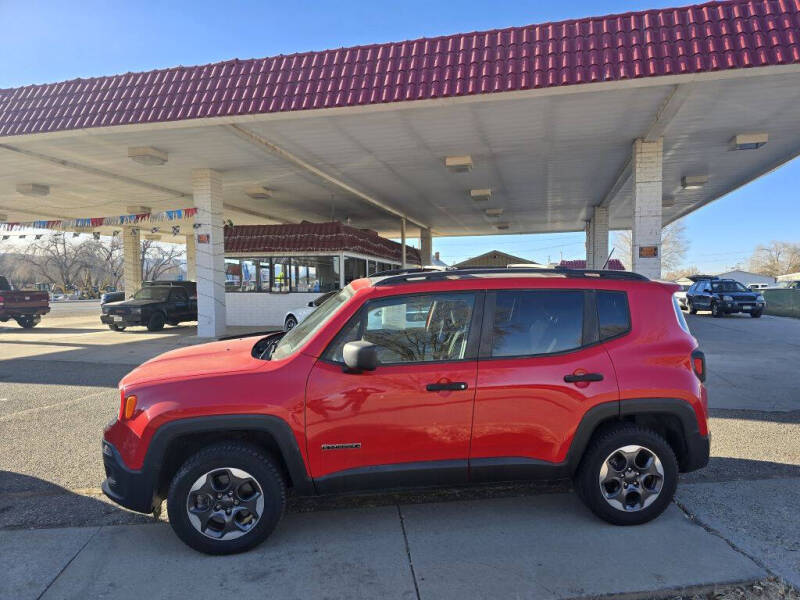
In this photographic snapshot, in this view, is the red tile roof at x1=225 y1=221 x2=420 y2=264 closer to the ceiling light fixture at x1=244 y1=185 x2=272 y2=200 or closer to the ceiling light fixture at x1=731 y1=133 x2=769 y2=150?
the ceiling light fixture at x1=244 y1=185 x2=272 y2=200

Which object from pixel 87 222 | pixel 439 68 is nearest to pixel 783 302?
pixel 439 68

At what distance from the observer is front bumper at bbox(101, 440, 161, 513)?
302 centimetres

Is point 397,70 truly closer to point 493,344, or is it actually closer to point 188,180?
point 493,344

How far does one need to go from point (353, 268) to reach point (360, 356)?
15.5 metres

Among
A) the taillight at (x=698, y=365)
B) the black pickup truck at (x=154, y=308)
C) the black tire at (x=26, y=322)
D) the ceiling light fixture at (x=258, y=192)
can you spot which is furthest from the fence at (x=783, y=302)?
the black tire at (x=26, y=322)

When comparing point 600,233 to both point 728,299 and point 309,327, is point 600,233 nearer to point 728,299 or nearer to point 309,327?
point 728,299

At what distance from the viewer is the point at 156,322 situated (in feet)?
56.0

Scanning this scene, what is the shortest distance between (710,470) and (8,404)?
857cm

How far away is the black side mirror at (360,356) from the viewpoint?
9.70 ft

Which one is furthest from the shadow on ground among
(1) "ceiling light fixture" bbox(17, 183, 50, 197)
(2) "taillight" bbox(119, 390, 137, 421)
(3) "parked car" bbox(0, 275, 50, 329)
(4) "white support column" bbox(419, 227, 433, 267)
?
(4) "white support column" bbox(419, 227, 433, 267)

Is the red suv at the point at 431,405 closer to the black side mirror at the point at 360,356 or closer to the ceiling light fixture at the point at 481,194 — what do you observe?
the black side mirror at the point at 360,356

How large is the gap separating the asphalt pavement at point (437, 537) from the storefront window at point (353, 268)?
41.6 ft

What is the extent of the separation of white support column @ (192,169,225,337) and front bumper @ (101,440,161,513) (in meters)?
11.2

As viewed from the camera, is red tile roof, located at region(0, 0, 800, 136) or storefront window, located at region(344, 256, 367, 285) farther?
storefront window, located at region(344, 256, 367, 285)
